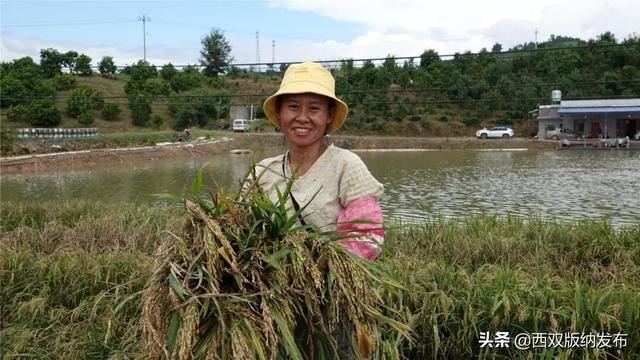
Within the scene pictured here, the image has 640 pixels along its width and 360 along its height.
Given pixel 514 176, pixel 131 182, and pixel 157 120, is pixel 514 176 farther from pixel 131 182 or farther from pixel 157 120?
pixel 157 120

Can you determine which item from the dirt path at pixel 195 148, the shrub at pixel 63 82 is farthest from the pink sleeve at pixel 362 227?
the shrub at pixel 63 82

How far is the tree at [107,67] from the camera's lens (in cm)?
4588

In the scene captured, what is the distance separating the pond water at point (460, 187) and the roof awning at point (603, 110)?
513 inches

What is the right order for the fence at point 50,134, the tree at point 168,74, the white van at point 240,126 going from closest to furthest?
1. the fence at point 50,134
2. the white van at point 240,126
3. the tree at point 168,74

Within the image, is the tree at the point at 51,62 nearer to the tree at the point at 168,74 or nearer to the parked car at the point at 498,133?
the tree at the point at 168,74

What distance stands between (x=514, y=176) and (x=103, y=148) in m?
19.2

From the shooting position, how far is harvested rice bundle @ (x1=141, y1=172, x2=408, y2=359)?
1132 mm

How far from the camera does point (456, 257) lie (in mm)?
4324

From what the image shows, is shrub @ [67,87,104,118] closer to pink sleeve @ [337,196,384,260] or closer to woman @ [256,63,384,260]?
woman @ [256,63,384,260]

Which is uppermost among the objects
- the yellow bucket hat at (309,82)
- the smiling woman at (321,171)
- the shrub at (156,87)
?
the shrub at (156,87)

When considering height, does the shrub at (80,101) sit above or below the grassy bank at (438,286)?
above

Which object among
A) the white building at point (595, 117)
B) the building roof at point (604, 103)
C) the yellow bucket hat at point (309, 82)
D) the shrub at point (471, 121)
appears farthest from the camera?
the shrub at point (471, 121)

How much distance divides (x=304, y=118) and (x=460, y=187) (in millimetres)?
11677

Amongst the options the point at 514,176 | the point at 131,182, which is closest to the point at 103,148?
the point at 131,182
